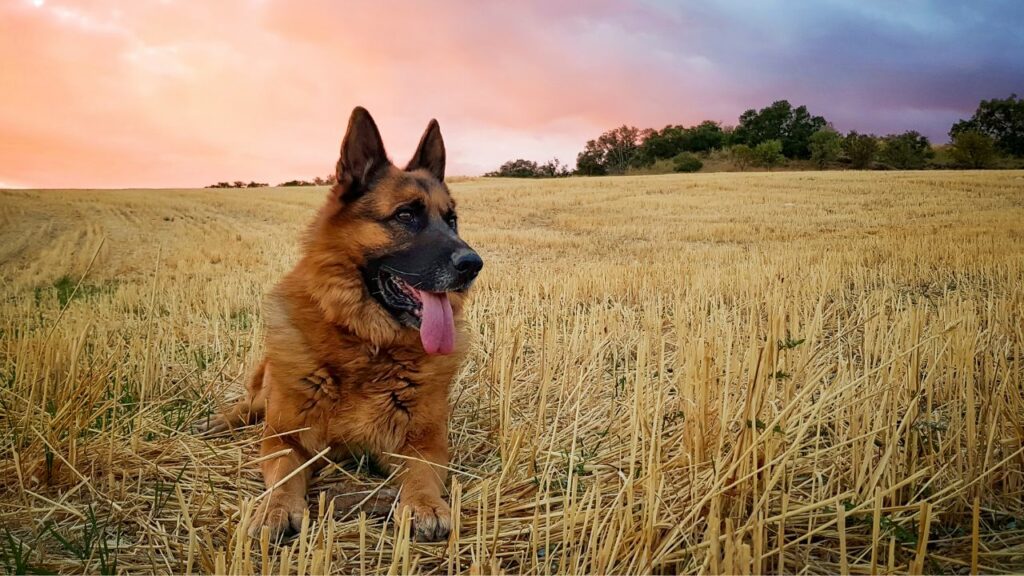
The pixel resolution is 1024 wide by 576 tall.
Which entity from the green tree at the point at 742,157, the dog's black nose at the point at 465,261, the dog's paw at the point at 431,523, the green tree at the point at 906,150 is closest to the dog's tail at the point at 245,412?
the dog's black nose at the point at 465,261

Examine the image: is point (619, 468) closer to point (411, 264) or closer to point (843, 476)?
point (843, 476)

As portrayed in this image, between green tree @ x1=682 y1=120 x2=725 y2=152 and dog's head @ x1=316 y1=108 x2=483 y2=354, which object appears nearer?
dog's head @ x1=316 y1=108 x2=483 y2=354

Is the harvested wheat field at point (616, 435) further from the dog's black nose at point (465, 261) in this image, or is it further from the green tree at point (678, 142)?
the green tree at point (678, 142)

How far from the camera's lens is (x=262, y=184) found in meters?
55.8

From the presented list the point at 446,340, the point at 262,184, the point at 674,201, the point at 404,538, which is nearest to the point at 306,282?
the point at 446,340

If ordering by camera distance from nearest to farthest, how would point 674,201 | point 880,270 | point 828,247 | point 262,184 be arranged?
point 880,270, point 828,247, point 674,201, point 262,184

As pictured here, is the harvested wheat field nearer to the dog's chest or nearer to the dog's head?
the dog's chest

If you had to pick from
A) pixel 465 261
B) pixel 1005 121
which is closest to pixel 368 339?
pixel 465 261

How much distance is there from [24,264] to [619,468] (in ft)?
49.9

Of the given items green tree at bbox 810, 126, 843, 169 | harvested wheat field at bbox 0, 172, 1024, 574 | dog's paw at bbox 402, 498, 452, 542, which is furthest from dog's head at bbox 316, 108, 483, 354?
green tree at bbox 810, 126, 843, 169

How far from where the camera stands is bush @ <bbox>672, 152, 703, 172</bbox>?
56.1m

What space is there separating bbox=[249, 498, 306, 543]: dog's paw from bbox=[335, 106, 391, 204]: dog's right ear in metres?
1.83

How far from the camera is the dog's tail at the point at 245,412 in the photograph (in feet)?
11.8

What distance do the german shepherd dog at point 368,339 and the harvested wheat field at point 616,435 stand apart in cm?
20
